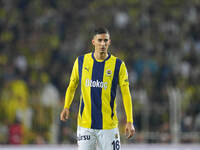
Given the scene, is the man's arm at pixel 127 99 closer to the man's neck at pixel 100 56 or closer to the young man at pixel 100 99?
the young man at pixel 100 99

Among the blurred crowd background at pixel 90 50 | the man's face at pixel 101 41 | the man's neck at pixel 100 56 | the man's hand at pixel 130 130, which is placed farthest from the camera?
the blurred crowd background at pixel 90 50

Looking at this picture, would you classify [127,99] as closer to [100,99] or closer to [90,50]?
[100,99]

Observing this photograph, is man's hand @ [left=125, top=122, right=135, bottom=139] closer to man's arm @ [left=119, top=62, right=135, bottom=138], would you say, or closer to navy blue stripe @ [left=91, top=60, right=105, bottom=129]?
man's arm @ [left=119, top=62, right=135, bottom=138]

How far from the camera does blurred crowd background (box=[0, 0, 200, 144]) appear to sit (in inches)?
404

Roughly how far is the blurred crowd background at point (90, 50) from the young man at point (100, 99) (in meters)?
5.01

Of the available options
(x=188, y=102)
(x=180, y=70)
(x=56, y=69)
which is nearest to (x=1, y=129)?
(x=56, y=69)

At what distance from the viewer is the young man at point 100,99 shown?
16.0 ft

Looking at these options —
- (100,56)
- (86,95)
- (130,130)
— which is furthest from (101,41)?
(130,130)

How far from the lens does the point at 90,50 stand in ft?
40.6

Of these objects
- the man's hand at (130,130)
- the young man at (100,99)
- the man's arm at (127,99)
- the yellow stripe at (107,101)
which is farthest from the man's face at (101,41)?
the man's hand at (130,130)

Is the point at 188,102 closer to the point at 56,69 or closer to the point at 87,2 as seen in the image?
the point at 56,69

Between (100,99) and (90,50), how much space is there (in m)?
7.52

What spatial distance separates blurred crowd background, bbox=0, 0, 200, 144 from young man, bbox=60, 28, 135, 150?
501 cm

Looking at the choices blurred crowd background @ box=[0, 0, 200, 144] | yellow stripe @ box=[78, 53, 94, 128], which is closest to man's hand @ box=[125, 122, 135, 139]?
yellow stripe @ box=[78, 53, 94, 128]
